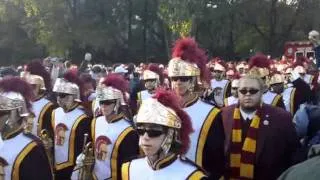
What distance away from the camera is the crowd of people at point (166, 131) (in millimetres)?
4375

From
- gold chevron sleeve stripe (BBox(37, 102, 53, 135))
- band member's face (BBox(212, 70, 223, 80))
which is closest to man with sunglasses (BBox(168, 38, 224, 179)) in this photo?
gold chevron sleeve stripe (BBox(37, 102, 53, 135))

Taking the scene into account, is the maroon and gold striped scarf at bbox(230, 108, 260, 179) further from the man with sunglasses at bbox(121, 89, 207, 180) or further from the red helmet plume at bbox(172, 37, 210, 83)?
the man with sunglasses at bbox(121, 89, 207, 180)

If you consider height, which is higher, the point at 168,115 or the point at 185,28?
the point at 185,28

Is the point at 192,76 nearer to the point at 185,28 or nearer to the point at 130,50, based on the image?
the point at 185,28

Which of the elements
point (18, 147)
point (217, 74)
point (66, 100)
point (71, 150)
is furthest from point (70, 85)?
point (217, 74)

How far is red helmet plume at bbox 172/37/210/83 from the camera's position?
6258mm

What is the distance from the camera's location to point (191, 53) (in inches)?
248

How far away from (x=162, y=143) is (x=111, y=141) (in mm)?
2153

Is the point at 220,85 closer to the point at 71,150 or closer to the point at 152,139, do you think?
the point at 71,150

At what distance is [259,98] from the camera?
616 cm

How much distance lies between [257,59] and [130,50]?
38651mm

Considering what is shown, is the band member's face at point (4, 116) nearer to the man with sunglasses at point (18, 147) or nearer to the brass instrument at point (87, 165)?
the man with sunglasses at point (18, 147)

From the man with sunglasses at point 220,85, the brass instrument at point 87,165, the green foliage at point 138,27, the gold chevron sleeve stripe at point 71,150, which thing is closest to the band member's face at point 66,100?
the gold chevron sleeve stripe at point 71,150

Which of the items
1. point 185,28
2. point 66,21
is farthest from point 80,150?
point 66,21
